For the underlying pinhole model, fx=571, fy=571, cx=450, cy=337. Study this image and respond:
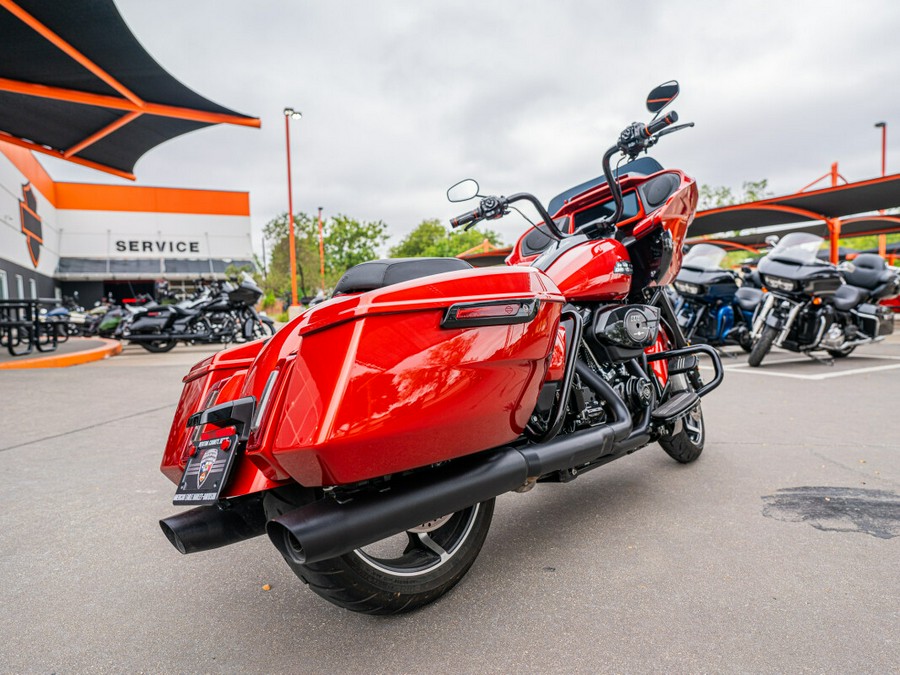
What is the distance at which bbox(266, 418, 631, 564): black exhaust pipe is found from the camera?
1.31m

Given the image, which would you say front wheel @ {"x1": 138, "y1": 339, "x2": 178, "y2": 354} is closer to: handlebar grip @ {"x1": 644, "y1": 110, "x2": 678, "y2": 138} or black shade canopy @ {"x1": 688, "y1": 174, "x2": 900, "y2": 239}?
handlebar grip @ {"x1": 644, "y1": 110, "x2": 678, "y2": 138}

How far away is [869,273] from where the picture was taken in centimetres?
750

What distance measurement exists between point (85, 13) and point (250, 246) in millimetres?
24532

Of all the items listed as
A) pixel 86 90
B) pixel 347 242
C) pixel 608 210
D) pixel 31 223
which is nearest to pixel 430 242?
pixel 347 242

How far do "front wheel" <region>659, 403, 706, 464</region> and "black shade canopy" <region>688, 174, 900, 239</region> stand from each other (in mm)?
11345

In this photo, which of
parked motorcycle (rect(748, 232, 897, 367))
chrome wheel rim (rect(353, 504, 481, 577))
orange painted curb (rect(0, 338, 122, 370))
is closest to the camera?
chrome wheel rim (rect(353, 504, 481, 577))

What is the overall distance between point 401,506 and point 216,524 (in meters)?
0.55

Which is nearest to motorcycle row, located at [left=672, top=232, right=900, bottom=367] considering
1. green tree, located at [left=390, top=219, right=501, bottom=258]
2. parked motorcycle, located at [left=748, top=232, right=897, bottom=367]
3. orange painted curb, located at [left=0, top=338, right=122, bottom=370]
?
parked motorcycle, located at [left=748, top=232, right=897, bottom=367]

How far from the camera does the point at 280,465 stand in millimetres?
1364

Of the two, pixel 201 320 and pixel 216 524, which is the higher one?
pixel 201 320

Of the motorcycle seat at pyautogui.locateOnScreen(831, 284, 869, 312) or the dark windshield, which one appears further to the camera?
the motorcycle seat at pyautogui.locateOnScreen(831, 284, 869, 312)

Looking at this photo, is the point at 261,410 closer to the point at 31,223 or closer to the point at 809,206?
the point at 809,206

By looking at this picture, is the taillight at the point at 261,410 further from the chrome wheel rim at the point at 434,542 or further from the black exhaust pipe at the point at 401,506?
the chrome wheel rim at the point at 434,542

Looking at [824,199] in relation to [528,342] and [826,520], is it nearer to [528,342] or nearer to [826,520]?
[826,520]
